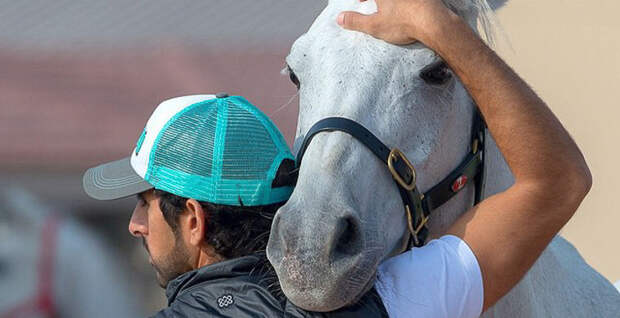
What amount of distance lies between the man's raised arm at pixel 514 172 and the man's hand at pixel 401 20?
0.7 inches

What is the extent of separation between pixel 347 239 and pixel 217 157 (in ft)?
1.03

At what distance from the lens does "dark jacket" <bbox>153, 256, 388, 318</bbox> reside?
1493 mm

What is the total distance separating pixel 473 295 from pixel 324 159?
1.40 ft

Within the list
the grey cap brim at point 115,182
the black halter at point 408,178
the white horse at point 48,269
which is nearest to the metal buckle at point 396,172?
the black halter at point 408,178

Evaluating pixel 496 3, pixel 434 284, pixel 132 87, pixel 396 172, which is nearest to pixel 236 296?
pixel 434 284

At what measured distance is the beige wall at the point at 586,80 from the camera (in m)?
→ 6.38

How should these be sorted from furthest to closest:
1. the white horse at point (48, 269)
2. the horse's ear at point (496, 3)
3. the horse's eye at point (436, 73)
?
the white horse at point (48, 269)
the horse's ear at point (496, 3)
the horse's eye at point (436, 73)

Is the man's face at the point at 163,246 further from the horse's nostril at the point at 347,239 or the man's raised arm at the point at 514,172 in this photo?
the man's raised arm at the point at 514,172

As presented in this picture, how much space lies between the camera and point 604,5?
870cm

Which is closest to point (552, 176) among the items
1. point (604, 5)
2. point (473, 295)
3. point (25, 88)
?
point (473, 295)

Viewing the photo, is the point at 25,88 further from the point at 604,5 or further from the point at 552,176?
the point at 604,5

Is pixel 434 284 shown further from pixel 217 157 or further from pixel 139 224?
pixel 139 224

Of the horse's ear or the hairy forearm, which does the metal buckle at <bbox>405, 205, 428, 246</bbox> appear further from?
the horse's ear

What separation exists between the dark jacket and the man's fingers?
2.17ft
